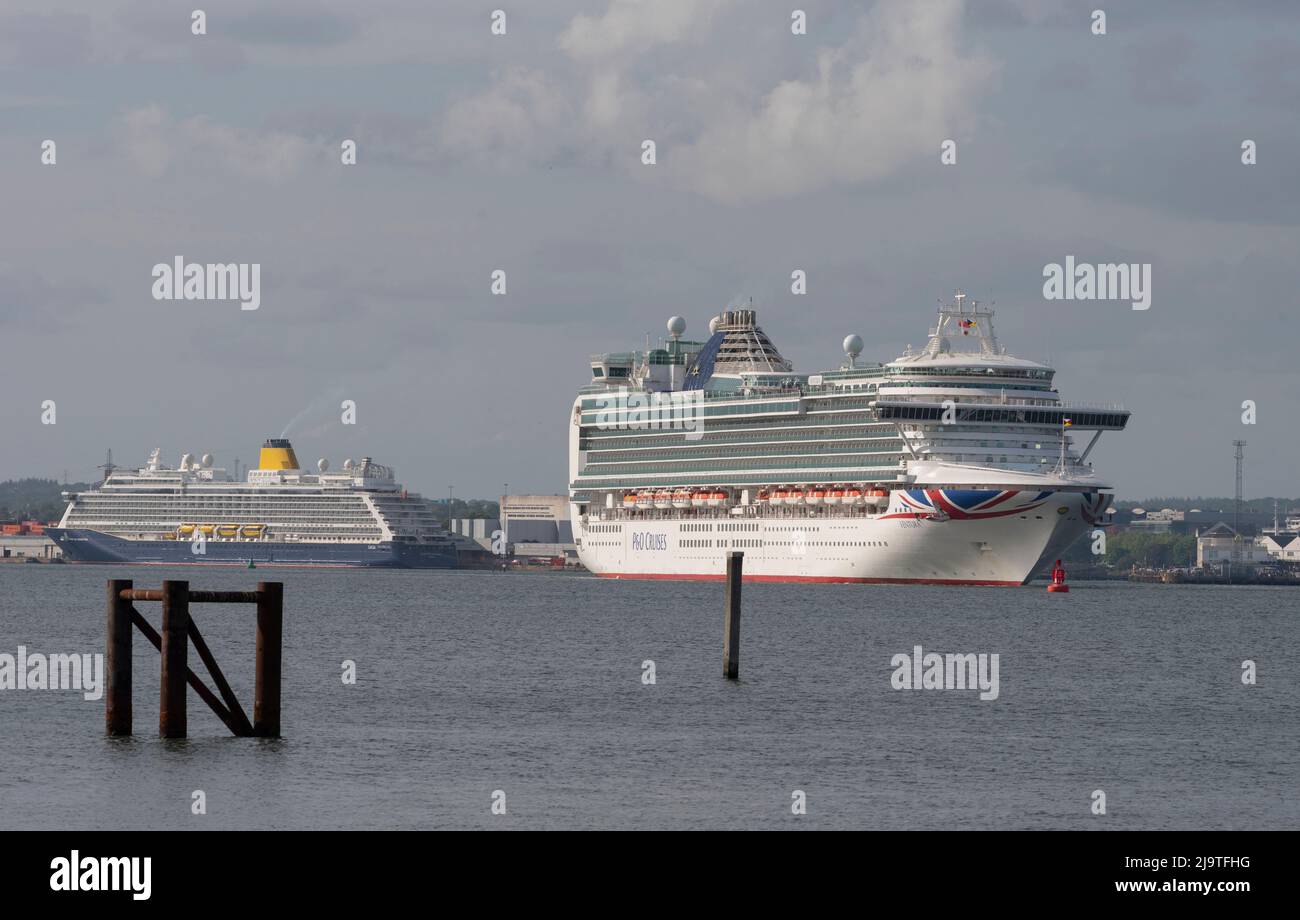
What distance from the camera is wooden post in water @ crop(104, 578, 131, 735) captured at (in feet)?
103

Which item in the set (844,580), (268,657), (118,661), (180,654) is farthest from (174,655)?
(844,580)

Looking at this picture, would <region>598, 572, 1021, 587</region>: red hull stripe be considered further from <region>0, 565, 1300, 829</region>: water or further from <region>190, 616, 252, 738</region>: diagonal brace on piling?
<region>190, 616, 252, 738</region>: diagonal brace on piling

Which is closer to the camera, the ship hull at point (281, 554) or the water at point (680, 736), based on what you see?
the water at point (680, 736)

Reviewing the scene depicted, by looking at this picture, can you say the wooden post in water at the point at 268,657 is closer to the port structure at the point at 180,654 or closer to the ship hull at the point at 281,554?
the port structure at the point at 180,654

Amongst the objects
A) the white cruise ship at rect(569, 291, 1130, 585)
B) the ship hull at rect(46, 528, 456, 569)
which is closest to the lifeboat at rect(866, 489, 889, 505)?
the white cruise ship at rect(569, 291, 1130, 585)

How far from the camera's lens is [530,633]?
6831 cm

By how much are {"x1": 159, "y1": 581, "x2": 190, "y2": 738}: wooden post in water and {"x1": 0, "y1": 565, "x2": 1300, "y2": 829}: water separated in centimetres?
66

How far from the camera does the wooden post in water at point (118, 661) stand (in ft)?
103

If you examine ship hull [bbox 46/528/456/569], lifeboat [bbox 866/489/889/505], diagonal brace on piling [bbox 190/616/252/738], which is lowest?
ship hull [bbox 46/528/456/569]

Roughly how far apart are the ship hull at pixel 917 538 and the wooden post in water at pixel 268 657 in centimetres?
6446

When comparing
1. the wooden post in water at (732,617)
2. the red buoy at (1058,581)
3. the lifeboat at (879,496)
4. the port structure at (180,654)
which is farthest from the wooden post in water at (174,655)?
the red buoy at (1058,581)

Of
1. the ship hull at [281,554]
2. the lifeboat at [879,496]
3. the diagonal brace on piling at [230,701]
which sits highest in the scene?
the lifeboat at [879,496]

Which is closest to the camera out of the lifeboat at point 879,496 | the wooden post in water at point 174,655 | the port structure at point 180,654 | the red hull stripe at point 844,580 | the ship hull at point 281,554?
the wooden post in water at point 174,655
